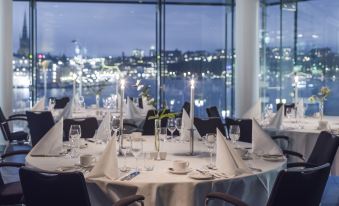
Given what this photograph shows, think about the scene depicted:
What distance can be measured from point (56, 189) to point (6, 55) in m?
7.34

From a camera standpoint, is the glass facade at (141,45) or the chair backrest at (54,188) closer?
the chair backrest at (54,188)

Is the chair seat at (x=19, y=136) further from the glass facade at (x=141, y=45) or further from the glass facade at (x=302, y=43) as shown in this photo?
the glass facade at (x=302, y=43)

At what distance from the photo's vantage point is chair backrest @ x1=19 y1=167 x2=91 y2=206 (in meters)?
2.74

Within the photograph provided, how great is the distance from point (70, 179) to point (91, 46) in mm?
9106

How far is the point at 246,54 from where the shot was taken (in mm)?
10016

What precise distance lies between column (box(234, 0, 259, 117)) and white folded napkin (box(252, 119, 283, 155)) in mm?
5911

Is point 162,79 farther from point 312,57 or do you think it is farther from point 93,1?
point 312,57

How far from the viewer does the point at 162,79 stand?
11.1 m

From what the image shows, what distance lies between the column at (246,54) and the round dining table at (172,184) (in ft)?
21.0

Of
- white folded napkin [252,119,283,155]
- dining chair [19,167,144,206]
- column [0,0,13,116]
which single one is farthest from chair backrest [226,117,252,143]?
column [0,0,13,116]

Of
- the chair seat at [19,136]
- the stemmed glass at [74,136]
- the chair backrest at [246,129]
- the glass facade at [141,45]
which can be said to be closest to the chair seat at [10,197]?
the stemmed glass at [74,136]

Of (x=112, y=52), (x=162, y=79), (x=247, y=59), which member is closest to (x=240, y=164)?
(x=247, y=59)

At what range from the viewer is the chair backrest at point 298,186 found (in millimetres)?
2758

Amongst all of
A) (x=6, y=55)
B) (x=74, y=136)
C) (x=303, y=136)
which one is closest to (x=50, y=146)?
(x=74, y=136)
